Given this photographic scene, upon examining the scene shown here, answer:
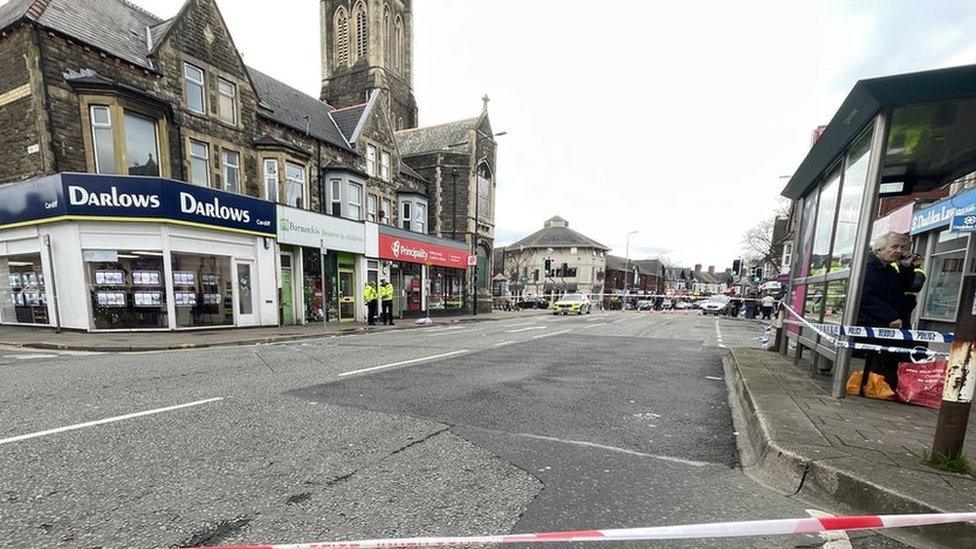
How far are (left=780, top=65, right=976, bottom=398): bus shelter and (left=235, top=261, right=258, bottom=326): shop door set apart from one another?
15.6 metres

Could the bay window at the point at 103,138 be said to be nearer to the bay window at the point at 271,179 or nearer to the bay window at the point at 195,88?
the bay window at the point at 195,88

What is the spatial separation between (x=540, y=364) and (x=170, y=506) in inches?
226

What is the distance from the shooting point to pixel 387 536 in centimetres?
211

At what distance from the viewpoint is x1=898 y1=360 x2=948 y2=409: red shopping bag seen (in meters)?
4.23

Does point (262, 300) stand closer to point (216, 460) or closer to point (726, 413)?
point (216, 460)

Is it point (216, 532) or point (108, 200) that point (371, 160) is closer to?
point (108, 200)

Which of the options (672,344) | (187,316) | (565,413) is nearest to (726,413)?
(565,413)

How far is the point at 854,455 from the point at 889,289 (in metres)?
2.91

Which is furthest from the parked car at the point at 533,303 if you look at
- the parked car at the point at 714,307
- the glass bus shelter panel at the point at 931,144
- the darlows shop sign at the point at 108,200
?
the glass bus shelter panel at the point at 931,144

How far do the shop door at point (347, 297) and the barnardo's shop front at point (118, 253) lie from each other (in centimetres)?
462

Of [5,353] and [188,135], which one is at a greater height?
[188,135]

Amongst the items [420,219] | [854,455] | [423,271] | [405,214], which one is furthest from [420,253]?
[854,455]

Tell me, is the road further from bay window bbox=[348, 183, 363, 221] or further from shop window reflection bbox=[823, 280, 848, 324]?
bay window bbox=[348, 183, 363, 221]

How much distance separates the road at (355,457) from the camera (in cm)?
225
